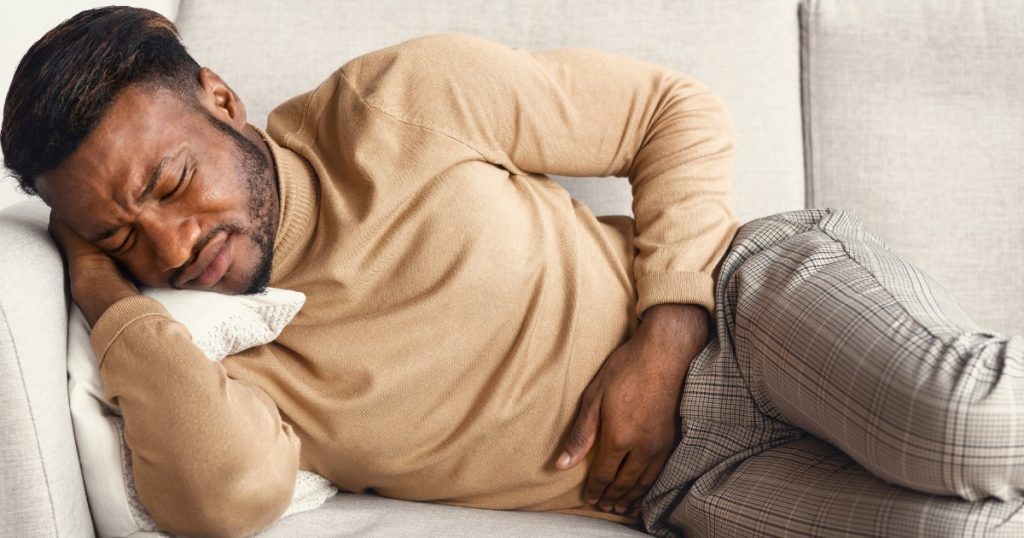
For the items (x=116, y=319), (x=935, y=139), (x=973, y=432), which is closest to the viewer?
(x=973, y=432)

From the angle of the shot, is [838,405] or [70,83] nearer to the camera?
[838,405]

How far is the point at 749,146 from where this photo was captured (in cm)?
172

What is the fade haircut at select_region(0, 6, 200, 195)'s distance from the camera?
1.15 m

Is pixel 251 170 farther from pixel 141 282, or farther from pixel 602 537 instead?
pixel 602 537

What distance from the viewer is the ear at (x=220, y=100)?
52.1 inches

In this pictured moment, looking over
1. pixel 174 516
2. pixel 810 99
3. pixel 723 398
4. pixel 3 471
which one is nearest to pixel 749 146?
pixel 810 99

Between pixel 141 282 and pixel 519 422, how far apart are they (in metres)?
0.56

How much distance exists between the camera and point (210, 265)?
48.9 inches

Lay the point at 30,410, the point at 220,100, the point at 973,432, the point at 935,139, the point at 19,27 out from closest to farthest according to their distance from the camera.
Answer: the point at 973,432 < the point at 30,410 < the point at 220,100 < the point at 935,139 < the point at 19,27

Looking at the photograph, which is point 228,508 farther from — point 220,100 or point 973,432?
point 973,432

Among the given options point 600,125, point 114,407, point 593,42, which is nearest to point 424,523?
point 114,407

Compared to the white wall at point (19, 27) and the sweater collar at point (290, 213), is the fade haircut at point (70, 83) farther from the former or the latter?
the white wall at point (19, 27)

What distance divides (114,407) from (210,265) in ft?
0.71

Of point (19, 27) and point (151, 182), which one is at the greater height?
point (19, 27)
